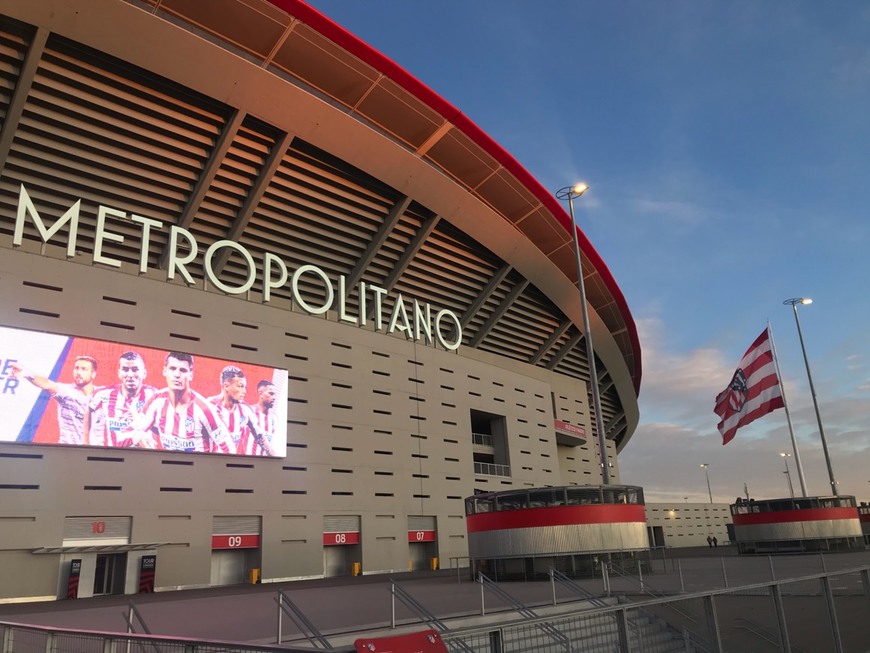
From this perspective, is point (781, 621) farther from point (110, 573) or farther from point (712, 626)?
point (110, 573)

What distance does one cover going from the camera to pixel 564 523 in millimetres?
18484

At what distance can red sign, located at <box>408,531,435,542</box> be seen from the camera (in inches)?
1280

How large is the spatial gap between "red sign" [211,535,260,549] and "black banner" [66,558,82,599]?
4.83 m

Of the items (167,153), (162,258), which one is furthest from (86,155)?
(162,258)

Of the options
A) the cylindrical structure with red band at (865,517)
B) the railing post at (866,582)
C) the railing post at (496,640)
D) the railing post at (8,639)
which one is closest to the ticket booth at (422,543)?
the cylindrical structure with red band at (865,517)

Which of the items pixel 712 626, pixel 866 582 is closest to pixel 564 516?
pixel 866 582

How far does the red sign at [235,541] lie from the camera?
2527cm

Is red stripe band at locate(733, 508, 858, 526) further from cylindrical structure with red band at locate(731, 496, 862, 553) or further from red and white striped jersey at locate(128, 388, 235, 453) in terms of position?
red and white striped jersey at locate(128, 388, 235, 453)

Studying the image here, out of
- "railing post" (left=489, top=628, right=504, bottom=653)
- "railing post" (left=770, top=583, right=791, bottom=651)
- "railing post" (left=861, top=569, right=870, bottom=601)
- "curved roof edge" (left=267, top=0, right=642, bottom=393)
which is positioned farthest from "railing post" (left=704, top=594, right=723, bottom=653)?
"curved roof edge" (left=267, top=0, right=642, bottom=393)

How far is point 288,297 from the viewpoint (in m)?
31.0

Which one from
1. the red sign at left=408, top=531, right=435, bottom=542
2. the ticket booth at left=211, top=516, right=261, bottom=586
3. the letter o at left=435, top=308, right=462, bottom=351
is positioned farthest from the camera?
the letter o at left=435, top=308, right=462, bottom=351

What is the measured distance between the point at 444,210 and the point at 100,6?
16.5 metres

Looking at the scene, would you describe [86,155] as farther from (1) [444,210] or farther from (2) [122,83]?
(1) [444,210]

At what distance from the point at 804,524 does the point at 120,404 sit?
2949 centimetres
